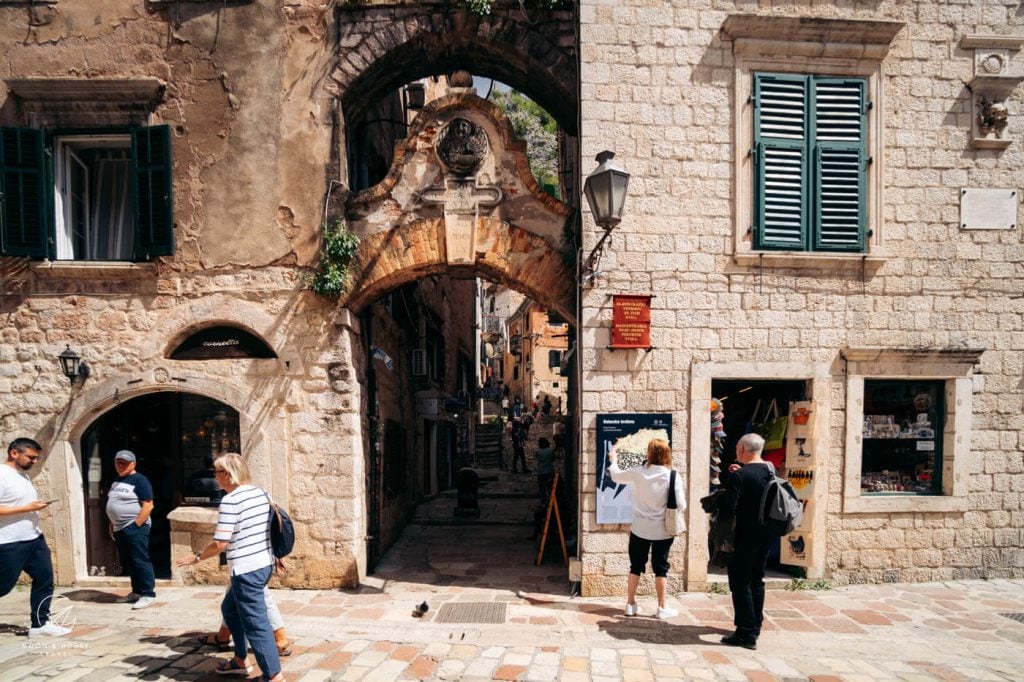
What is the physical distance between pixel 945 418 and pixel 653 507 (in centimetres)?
420

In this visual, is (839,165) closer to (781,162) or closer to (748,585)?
(781,162)

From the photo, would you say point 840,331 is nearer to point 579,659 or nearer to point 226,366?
Answer: point 579,659

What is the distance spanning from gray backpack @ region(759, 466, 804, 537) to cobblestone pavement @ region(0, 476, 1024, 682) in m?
1.12

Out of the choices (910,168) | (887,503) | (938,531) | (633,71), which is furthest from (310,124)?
(938,531)

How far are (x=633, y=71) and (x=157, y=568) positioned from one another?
346 inches

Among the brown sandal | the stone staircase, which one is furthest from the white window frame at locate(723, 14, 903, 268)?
the stone staircase

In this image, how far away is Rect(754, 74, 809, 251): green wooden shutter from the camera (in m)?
6.55

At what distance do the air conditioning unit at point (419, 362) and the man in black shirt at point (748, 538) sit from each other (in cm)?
810

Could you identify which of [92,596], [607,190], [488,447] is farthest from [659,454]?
[488,447]

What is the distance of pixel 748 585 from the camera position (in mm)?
4957

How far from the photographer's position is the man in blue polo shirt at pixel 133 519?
5.81 meters

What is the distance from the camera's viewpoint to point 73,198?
704 centimetres

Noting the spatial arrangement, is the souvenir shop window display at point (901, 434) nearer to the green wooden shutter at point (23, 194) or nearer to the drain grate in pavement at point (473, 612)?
the drain grate in pavement at point (473, 612)

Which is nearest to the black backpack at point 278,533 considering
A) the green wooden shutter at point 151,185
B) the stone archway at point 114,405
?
the stone archway at point 114,405
